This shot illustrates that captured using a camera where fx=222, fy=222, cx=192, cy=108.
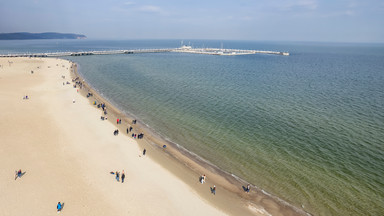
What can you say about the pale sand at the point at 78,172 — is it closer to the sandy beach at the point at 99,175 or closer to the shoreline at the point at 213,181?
the sandy beach at the point at 99,175

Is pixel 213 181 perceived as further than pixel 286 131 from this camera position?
No

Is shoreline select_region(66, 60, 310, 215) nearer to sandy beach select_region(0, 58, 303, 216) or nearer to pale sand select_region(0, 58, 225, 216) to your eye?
sandy beach select_region(0, 58, 303, 216)

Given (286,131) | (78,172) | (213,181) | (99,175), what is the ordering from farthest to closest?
(286,131), (213,181), (78,172), (99,175)

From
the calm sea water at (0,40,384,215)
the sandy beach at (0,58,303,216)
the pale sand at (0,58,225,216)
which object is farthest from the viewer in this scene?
the calm sea water at (0,40,384,215)

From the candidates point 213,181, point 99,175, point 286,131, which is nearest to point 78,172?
point 99,175

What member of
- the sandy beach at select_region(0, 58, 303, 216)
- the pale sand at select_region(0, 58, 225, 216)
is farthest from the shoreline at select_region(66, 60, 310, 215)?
the pale sand at select_region(0, 58, 225, 216)

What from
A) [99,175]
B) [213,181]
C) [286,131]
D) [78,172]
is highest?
[286,131]

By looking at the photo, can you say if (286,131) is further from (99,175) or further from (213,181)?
(99,175)
